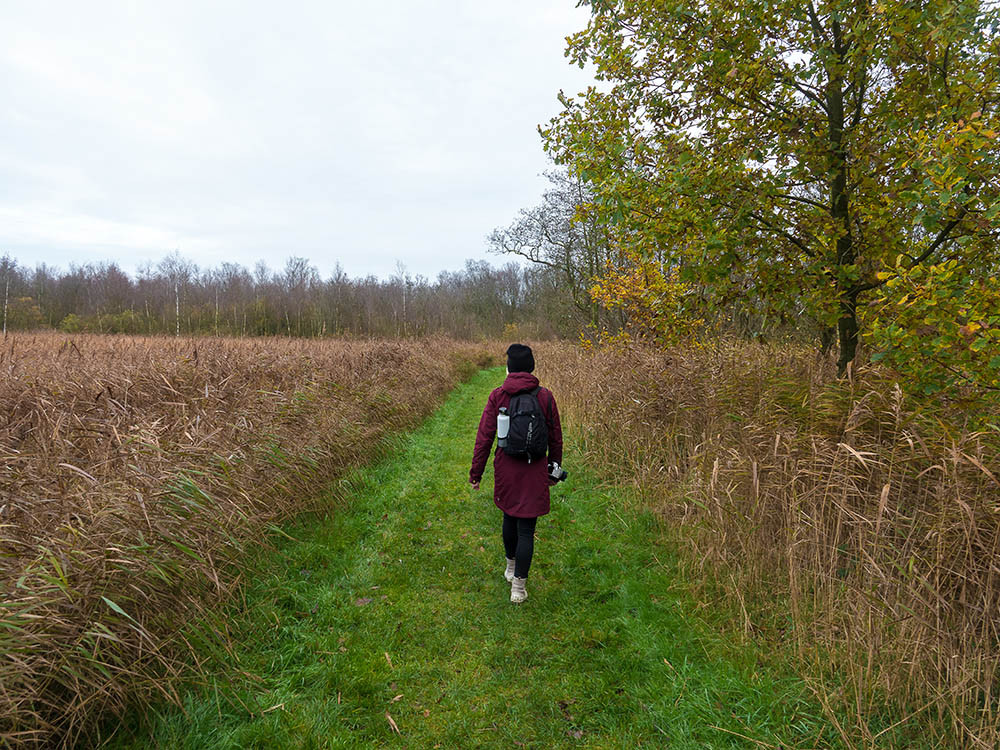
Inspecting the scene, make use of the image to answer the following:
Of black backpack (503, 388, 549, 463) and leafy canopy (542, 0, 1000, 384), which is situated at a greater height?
leafy canopy (542, 0, 1000, 384)

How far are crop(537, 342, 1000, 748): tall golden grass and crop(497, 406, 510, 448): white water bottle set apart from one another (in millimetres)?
1788

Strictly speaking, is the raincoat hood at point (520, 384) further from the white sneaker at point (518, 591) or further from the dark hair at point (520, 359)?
the white sneaker at point (518, 591)

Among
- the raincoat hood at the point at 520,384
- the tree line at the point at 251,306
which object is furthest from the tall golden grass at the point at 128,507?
the tree line at the point at 251,306

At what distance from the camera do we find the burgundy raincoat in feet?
12.6

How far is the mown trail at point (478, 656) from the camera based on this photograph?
2.50 meters

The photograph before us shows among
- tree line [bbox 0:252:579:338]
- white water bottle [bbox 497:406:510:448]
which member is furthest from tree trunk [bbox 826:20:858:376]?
tree line [bbox 0:252:579:338]

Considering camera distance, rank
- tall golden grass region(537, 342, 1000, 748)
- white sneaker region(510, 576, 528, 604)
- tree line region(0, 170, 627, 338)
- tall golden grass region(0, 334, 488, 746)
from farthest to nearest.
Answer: tree line region(0, 170, 627, 338), white sneaker region(510, 576, 528, 604), tall golden grass region(537, 342, 1000, 748), tall golden grass region(0, 334, 488, 746)

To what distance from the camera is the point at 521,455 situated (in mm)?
3838

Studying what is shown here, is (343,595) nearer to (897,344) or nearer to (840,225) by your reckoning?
(897,344)

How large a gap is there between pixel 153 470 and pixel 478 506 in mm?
3656

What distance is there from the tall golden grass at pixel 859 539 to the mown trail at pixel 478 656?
0.34m

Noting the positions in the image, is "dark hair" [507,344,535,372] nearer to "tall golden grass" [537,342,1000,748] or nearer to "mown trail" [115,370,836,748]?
"tall golden grass" [537,342,1000,748]

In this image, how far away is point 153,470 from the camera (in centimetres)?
329

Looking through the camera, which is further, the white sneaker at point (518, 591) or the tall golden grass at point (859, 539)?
the white sneaker at point (518, 591)
